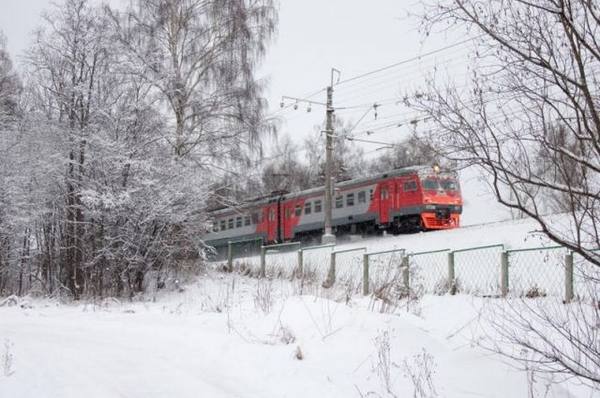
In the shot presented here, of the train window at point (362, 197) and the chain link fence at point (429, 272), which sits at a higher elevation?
the train window at point (362, 197)

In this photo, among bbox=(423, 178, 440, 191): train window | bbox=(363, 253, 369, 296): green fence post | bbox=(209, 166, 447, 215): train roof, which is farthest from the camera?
bbox=(423, 178, 440, 191): train window

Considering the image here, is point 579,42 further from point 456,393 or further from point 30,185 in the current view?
point 30,185

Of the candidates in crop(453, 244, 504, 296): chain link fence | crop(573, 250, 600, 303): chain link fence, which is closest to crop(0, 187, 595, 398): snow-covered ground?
crop(573, 250, 600, 303): chain link fence

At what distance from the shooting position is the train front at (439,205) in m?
22.7

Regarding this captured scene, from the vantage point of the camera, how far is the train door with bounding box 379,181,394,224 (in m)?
23.5

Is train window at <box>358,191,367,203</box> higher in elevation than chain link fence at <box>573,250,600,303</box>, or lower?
higher

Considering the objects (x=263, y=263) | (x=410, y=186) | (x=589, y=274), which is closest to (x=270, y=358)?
(x=589, y=274)

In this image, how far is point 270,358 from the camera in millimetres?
5785

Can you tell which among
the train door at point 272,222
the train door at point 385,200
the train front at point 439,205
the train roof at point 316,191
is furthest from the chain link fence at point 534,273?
the train door at point 272,222

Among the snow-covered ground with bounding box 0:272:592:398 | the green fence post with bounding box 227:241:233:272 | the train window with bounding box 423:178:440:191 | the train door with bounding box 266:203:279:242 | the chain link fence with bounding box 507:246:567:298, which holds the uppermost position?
the train window with bounding box 423:178:440:191

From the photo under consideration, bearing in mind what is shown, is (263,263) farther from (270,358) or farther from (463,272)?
(270,358)

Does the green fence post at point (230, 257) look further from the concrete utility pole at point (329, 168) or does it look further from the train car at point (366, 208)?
the concrete utility pole at point (329, 168)

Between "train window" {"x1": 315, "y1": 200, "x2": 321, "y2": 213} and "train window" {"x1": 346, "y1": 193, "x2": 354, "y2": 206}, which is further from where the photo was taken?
"train window" {"x1": 315, "y1": 200, "x2": 321, "y2": 213}

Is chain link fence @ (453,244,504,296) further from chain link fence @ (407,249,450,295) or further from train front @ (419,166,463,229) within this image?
train front @ (419,166,463,229)
